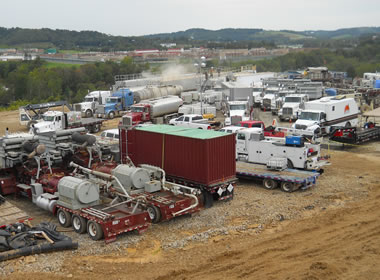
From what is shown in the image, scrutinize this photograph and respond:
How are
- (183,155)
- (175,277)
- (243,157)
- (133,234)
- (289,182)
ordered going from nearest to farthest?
(175,277)
(133,234)
(183,155)
(289,182)
(243,157)

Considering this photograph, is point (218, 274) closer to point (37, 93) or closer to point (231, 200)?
point (231, 200)

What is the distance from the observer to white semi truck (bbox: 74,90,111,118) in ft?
143

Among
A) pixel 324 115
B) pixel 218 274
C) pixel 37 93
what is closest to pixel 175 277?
pixel 218 274

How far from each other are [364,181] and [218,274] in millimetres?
12007

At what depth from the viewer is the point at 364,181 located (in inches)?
857

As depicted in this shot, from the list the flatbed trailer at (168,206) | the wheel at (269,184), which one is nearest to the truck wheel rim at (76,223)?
the flatbed trailer at (168,206)

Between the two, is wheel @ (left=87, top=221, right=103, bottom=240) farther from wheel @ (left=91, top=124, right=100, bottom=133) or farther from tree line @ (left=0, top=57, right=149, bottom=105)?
tree line @ (left=0, top=57, right=149, bottom=105)

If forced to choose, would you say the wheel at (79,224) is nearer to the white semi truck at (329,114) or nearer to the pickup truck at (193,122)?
the pickup truck at (193,122)

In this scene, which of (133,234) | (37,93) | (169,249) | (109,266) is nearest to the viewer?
(109,266)

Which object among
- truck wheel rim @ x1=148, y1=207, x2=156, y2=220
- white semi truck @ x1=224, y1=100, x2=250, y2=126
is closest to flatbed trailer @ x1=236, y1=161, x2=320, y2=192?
truck wheel rim @ x1=148, y1=207, x2=156, y2=220

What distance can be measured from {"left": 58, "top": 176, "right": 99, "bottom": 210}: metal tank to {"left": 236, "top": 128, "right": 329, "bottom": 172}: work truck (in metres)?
9.04

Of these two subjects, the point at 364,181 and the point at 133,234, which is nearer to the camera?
the point at 133,234

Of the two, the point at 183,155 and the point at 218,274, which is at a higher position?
the point at 183,155

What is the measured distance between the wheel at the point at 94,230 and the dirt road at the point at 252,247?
0.96 ft
